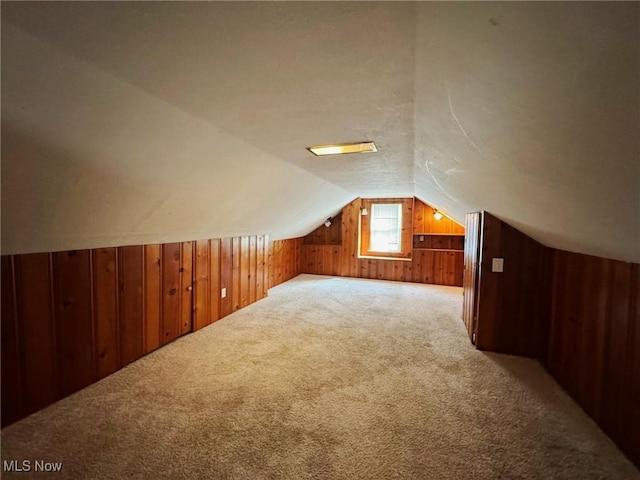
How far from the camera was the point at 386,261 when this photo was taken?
641 centimetres

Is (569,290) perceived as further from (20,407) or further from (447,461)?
(20,407)

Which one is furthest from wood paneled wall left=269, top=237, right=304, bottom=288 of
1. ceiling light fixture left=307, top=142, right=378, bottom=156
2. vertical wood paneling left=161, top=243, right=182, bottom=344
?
ceiling light fixture left=307, top=142, right=378, bottom=156

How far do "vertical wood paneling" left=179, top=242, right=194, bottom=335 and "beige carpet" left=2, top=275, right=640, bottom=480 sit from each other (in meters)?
0.22

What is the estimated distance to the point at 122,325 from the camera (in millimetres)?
2410

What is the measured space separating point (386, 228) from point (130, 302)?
17.8ft

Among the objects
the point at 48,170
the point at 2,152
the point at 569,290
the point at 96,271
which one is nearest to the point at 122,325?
the point at 96,271

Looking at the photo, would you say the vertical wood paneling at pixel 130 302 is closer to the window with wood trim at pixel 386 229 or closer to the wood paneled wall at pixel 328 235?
the wood paneled wall at pixel 328 235

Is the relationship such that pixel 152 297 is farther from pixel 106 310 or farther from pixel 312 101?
pixel 312 101

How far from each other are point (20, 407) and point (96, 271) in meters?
0.92

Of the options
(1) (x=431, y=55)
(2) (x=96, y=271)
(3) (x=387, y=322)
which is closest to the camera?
(1) (x=431, y=55)

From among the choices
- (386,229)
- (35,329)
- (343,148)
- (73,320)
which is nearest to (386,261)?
(386,229)

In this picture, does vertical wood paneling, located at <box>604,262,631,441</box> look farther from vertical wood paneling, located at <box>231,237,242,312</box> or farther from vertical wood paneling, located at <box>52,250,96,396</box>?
vertical wood paneling, located at <box>231,237,242,312</box>

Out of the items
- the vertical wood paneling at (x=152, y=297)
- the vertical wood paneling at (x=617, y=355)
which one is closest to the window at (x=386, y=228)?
the vertical wood paneling at (x=617, y=355)

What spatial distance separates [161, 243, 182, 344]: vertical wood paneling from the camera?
2.85 metres
